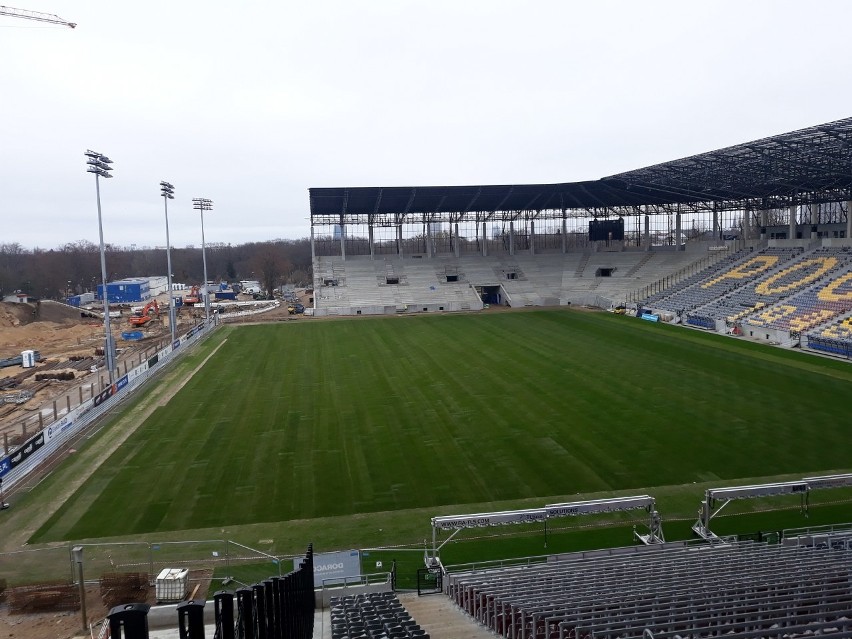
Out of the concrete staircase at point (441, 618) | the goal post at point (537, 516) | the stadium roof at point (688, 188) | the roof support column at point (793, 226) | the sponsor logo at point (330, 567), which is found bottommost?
the concrete staircase at point (441, 618)

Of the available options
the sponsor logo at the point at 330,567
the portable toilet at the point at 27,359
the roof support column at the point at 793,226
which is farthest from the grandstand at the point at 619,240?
the sponsor logo at the point at 330,567

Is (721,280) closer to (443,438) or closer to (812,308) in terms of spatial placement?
(812,308)

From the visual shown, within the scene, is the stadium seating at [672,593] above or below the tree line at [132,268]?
below

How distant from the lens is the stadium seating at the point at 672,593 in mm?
7445

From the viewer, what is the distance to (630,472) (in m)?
19.0

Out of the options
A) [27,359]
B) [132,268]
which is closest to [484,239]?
[27,359]

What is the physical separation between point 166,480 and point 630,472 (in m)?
14.3

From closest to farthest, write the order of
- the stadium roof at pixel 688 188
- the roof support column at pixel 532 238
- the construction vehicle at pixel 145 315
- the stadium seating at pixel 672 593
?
the stadium seating at pixel 672 593
the stadium roof at pixel 688 188
the construction vehicle at pixel 145 315
the roof support column at pixel 532 238

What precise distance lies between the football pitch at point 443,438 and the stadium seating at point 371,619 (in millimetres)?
3956

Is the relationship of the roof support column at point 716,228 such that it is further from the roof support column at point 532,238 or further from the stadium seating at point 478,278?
the roof support column at point 532,238

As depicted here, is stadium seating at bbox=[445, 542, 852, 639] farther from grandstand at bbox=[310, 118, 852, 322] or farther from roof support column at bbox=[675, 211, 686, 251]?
roof support column at bbox=[675, 211, 686, 251]

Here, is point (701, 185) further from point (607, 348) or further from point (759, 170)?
point (607, 348)

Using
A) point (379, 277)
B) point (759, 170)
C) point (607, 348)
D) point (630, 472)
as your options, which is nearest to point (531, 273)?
point (379, 277)

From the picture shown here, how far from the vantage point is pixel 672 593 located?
8984mm
